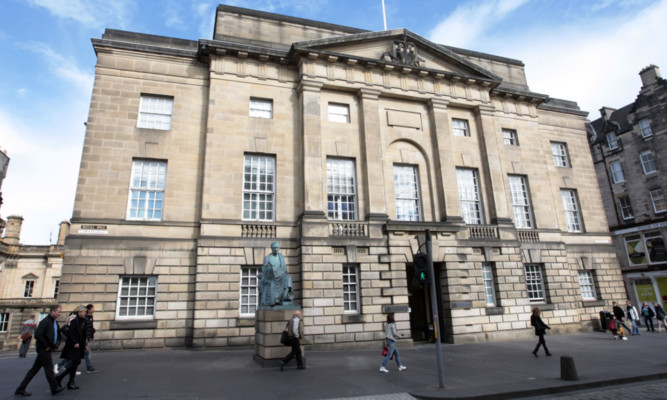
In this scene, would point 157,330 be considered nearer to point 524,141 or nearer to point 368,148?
point 368,148

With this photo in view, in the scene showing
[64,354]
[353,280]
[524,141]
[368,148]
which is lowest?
[64,354]

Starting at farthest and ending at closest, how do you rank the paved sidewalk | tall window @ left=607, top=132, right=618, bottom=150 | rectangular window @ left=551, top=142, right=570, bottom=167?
1. tall window @ left=607, top=132, right=618, bottom=150
2. rectangular window @ left=551, top=142, right=570, bottom=167
3. the paved sidewalk

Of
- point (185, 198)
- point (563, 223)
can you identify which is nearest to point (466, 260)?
point (563, 223)

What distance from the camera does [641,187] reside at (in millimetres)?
34469

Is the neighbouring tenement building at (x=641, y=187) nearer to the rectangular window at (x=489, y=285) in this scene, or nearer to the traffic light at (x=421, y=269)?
the rectangular window at (x=489, y=285)

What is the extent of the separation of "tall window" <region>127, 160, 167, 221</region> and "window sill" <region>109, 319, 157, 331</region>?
4.40 metres

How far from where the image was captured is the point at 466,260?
61.8 feet

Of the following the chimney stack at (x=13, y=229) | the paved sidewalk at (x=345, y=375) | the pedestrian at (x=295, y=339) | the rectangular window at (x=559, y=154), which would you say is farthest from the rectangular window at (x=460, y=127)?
the chimney stack at (x=13, y=229)

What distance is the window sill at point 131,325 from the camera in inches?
590

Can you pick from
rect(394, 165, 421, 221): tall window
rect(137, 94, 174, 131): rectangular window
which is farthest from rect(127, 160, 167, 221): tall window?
rect(394, 165, 421, 221): tall window

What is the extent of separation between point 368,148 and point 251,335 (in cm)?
1040

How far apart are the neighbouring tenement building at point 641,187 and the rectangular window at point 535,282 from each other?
18.8 meters

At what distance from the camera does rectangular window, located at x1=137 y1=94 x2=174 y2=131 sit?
17938 mm

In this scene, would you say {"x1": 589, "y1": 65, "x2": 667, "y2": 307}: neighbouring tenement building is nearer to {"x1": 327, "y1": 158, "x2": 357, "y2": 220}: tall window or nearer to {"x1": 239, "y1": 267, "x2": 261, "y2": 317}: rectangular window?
{"x1": 327, "y1": 158, "x2": 357, "y2": 220}: tall window
